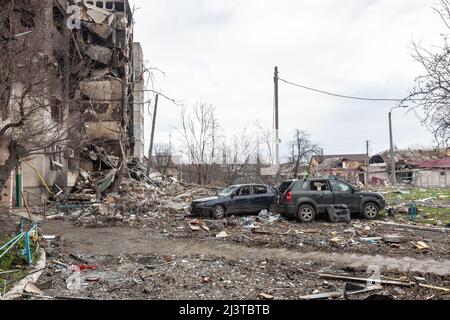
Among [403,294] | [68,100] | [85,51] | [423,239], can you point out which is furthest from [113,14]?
[403,294]

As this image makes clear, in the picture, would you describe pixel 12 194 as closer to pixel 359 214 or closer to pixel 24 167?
pixel 24 167

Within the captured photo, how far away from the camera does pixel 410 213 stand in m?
15.9

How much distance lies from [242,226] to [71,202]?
1079 cm

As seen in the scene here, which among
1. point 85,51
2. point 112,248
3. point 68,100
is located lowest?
point 112,248

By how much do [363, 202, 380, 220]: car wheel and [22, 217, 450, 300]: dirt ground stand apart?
191 cm

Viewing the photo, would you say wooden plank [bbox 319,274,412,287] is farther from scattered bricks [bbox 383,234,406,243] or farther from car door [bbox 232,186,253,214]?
car door [bbox 232,186,253,214]

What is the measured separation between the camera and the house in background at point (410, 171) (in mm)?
56312

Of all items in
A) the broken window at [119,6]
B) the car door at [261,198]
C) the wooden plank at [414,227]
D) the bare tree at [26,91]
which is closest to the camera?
the bare tree at [26,91]

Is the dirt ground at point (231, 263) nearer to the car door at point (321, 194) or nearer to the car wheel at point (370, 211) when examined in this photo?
the car door at point (321, 194)

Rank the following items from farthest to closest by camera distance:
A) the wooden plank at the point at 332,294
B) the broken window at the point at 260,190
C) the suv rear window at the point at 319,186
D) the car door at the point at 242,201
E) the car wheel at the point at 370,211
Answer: the broken window at the point at 260,190, the car door at the point at 242,201, the car wheel at the point at 370,211, the suv rear window at the point at 319,186, the wooden plank at the point at 332,294

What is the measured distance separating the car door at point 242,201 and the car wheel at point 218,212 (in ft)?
1.59

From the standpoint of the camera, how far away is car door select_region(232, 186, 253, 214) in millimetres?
16828

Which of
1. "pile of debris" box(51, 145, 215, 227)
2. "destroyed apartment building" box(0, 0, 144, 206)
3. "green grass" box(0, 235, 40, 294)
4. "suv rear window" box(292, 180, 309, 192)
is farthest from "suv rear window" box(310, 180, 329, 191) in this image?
"green grass" box(0, 235, 40, 294)

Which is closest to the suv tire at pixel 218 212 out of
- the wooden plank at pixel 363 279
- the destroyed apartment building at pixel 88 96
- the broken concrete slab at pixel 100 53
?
the destroyed apartment building at pixel 88 96
